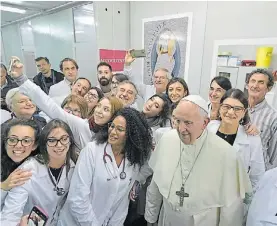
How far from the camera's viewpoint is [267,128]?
175 centimetres

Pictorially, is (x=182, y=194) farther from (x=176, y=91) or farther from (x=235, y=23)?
(x=235, y=23)

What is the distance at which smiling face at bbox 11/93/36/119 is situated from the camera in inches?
59.2

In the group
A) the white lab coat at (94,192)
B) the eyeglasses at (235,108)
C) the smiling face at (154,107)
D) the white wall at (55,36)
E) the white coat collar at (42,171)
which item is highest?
the white wall at (55,36)

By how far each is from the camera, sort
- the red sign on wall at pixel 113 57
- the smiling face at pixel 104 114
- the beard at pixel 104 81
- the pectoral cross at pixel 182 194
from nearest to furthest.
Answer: the pectoral cross at pixel 182 194
the smiling face at pixel 104 114
the beard at pixel 104 81
the red sign on wall at pixel 113 57

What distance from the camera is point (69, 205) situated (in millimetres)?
1254

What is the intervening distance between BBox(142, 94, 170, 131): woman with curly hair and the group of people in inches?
8.7

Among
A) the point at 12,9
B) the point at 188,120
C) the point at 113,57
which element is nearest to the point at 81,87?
the point at 188,120

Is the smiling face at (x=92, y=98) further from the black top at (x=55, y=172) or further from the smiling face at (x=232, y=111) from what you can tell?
the smiling face at (x=232, y=111)

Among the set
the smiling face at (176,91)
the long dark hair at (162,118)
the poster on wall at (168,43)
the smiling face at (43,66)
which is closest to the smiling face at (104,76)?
the smiling face at (43,66)

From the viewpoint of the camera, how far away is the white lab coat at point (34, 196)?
1.05 m

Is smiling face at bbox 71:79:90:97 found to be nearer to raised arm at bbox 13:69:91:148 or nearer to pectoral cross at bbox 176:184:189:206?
raised arm at bbox 13:69:91:148

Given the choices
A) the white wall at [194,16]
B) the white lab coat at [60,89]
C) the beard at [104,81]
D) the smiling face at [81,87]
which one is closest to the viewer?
the smiling face at [81,87]

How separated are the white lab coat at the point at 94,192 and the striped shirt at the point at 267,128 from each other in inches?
44.7

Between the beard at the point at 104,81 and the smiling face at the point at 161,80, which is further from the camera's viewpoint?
the beard at the point at 104,81
